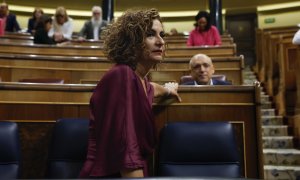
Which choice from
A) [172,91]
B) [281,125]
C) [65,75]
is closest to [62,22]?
[65,75]

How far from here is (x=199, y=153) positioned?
103cm

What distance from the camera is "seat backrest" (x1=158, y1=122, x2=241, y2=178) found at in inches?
40.1

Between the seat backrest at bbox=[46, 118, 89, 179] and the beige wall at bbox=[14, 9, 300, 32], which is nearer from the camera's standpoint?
the seat backrest at bbox=[46, 118, 89, 179]

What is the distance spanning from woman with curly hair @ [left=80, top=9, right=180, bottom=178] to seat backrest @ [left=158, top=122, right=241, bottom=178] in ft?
0.58

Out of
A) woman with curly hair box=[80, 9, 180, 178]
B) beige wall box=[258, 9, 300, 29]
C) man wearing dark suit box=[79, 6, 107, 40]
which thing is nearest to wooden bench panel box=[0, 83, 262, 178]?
woman with curly hair box=[80, 9, 180, 178]

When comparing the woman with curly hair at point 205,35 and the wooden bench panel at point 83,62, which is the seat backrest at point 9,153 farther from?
the woman with curly hair at point 205,35

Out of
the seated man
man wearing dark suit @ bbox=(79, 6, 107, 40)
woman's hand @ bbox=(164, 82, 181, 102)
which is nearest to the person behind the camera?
woman's hand @ bbox=(164, 82, 181, 102)

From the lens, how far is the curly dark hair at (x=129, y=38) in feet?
2.80

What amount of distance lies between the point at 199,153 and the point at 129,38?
1.32ft

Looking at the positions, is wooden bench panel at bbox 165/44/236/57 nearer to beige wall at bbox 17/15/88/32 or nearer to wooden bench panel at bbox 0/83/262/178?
wooden bench panel at bbox 0/83/262/178

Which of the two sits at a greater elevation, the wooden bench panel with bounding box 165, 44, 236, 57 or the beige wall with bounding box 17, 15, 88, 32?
the beige wall with bounding box 17, 15, 88, 32

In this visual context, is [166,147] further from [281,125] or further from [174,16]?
[174,16]

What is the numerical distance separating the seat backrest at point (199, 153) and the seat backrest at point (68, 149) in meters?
0.24

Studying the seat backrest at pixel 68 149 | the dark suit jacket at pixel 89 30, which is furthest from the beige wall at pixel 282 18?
the seat backrest at pixel 68 149
